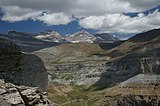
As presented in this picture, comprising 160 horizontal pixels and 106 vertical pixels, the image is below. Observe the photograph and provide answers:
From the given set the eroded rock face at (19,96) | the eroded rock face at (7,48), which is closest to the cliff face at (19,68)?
the eroded rock face at (7,48)

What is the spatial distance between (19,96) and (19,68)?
31796 mm

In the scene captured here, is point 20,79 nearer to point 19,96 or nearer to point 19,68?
point 19,68

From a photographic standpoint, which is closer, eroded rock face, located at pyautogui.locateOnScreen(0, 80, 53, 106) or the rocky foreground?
eroded rock face, located at pyautogui.locateOnScreen(0, 80, 53, 106)

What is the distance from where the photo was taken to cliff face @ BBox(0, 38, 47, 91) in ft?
262

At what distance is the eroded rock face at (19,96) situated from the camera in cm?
5106

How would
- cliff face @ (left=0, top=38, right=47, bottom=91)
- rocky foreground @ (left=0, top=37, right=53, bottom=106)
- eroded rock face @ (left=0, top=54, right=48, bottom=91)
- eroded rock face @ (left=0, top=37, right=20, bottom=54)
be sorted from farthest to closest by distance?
eroded rock face @ (left=0, top=37, right=20, bottom=54) < cliff face @ (left=0, top=38, right=47, bottom=91) < eroded rock face @ (left=0, top=54, right=48, bottom=91) < rocky foreground @ (left=0, top=37, right=53, bottom=106)

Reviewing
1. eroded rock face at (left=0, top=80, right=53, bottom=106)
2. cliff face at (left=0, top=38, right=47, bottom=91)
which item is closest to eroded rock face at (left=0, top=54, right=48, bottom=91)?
cliff face at (left=0, top=38, right=47, bottom=91)

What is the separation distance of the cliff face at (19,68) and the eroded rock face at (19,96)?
65.8ft

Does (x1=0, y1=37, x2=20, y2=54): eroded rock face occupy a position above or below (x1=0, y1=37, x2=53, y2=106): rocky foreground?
above

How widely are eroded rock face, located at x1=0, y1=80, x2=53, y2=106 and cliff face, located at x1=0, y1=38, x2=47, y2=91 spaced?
20.0m

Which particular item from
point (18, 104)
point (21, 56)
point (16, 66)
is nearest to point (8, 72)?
point (16, 66)

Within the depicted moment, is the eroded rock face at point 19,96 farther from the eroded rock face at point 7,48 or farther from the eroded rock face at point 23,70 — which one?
A: the eroded rock face at point 7,48

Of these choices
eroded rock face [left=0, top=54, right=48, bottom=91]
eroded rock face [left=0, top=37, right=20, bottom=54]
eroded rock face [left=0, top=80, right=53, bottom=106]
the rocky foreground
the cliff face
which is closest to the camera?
eroded rock face [left=0, top=80, right=53, bottom=106]

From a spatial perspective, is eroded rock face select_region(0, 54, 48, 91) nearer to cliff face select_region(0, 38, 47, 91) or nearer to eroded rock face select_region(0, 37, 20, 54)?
cliff face select_region(0, 38, 47, 91)
